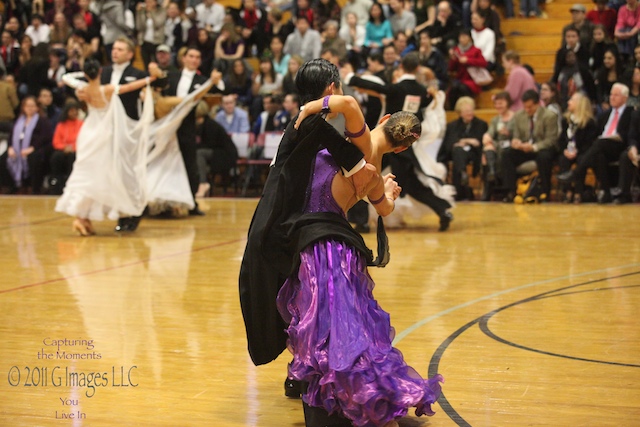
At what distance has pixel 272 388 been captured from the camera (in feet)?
15.3

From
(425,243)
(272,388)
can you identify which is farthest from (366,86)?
(272,388)

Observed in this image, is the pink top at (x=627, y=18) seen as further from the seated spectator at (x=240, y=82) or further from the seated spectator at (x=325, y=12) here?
the seated spectator at (x=240, y=82)

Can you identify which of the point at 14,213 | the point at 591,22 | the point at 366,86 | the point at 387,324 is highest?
the point at 591,22

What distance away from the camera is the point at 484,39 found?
15.0 meters

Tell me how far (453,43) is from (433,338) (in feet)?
33.7

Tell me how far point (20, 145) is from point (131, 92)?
581cm

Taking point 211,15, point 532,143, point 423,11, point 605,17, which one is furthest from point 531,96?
point 211,15

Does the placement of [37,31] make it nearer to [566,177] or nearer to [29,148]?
[29,148]

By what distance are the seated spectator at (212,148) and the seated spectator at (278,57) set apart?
2136 mm

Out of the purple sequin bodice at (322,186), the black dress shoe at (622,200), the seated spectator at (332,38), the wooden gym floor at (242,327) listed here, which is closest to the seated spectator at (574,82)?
the black dress shoe at (622,200)

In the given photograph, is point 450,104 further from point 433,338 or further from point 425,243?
point 433,338

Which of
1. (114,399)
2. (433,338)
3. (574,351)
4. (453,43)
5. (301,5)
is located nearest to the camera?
(114,399)

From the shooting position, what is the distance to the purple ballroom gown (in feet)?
12.3

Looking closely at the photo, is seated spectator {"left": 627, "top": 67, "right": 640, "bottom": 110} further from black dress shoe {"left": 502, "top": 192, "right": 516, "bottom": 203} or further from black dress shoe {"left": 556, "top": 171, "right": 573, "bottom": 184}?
black dress shoe {"left": 502, "top": 192, "right": 516, "bottom": 203}
